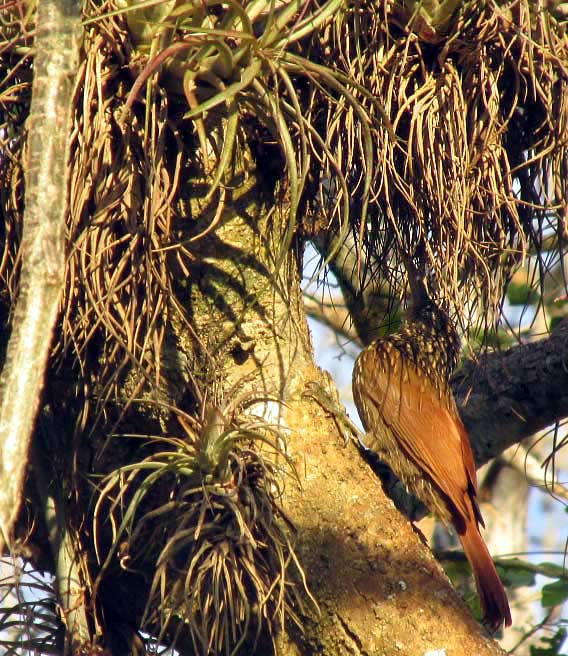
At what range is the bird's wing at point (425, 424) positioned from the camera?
131 inches

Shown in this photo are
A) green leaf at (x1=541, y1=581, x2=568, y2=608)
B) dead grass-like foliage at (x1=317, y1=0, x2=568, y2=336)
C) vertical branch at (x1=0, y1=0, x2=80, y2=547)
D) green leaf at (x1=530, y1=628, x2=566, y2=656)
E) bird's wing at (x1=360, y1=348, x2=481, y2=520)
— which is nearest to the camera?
vertical branch at (x1=0, y1=0, x2=80, y2=547)

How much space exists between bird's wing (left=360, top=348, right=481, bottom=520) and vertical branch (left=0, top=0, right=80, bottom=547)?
6.72 feet

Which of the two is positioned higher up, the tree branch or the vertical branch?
the vertical branch

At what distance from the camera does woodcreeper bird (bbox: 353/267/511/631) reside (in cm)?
317

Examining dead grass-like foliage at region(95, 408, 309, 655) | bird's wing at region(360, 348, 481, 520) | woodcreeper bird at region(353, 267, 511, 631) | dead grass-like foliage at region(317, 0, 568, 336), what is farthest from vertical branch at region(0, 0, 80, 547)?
bird's wing at region(360, 348, 481, 520)

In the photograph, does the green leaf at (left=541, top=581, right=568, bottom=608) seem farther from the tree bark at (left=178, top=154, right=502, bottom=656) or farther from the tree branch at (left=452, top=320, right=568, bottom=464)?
the tree bark at (left=178, top=154, right=502, bottom=656)

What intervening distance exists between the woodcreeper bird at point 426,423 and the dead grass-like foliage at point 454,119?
0.29 metres

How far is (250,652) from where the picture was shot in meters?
2.53

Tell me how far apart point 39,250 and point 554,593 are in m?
2.89

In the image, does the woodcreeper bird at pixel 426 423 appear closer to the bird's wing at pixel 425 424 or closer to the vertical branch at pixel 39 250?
the bird's wing at pixel 425 424

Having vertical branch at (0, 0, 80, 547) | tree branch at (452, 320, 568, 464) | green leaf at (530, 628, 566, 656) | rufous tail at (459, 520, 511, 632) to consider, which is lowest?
green leaf at (530, 628, 566, 656)

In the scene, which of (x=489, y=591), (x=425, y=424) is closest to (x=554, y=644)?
(x=489, y=591)

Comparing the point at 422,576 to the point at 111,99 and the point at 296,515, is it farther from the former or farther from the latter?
the point at 111,99

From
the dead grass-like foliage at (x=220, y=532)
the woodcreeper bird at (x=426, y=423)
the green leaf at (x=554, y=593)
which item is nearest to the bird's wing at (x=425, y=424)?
the woodcreeper bird at (x=426, y=423)
